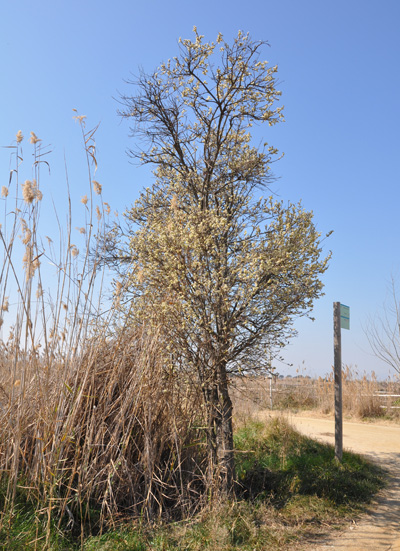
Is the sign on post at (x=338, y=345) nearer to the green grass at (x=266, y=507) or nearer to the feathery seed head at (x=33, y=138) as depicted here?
the green grass at (x=266, y=507)

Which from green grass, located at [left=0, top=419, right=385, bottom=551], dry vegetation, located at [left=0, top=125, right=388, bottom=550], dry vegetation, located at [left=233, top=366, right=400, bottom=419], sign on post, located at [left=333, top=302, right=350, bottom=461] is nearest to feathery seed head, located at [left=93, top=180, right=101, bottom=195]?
dry vegetation, located at [left=0, top=125, right=388, bottom=550]

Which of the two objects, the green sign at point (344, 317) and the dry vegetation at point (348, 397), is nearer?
the green sign at point (344, 317)

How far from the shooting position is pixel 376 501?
20.0 feet

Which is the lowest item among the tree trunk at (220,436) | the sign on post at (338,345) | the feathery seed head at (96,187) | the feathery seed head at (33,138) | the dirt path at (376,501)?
the dirt path at (376,501)

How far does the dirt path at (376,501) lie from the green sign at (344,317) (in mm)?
2386

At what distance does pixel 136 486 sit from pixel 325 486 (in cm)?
265

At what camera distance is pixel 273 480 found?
626 cm

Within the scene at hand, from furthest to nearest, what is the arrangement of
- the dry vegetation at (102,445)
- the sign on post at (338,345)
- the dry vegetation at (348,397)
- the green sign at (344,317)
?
the dry vegetation at (348,397), the green sign at (344,317), the sign on post at (338,345), the dry vegetation at (102,445)

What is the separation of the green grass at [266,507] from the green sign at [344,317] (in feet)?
6.43

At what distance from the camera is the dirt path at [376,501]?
4699 millimetres


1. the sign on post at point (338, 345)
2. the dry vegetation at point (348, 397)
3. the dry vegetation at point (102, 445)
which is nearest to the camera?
the dry vegetation at point (102, 445)

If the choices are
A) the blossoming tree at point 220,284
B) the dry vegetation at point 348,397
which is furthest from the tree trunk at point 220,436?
the dry vegetation at point 348,397

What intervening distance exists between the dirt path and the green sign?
239 centimetres

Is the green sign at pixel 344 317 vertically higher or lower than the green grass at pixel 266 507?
higher
